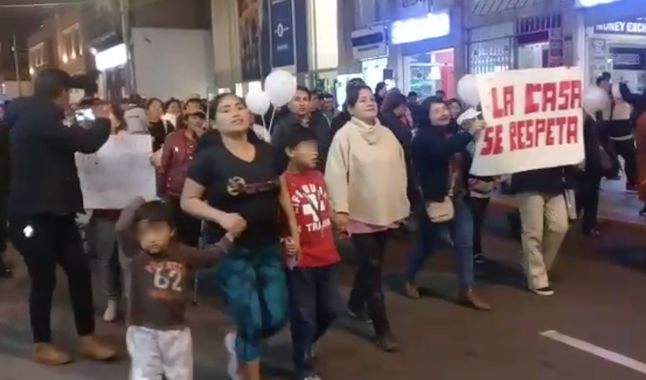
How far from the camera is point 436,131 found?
6531 mm

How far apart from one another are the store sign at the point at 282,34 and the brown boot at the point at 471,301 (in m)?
18.0

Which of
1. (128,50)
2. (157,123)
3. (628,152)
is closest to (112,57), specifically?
(128,50)

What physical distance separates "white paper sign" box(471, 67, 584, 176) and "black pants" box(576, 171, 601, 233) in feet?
8.12

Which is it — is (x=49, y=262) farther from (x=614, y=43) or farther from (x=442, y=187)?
(x=614, y=43)

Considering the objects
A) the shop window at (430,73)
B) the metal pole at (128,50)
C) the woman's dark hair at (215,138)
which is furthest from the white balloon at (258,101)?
the metal pole at (128,50)

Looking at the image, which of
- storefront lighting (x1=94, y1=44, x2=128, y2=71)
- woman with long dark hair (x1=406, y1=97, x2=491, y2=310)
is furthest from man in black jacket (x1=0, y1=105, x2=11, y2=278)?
storefront lighting (x1=94, y1=44, x2=128, y2=71)

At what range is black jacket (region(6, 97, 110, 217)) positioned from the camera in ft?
17.4

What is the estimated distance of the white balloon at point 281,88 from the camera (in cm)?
777

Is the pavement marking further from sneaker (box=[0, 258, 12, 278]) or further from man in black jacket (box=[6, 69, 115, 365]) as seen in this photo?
sneaker (box=[0, 258, 12, 278])

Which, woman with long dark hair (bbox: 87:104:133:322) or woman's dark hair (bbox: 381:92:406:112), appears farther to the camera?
woman's dark hair (bbox: 381:92:406:112)

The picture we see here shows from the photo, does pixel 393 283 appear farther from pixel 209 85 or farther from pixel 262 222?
pixel 209 85

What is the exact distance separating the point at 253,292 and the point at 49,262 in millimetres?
1671

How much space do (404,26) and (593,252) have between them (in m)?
Answer: 10.5

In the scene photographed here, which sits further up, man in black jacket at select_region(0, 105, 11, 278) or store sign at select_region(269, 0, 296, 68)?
store sign at select_region(269, 0, 296, 68)
